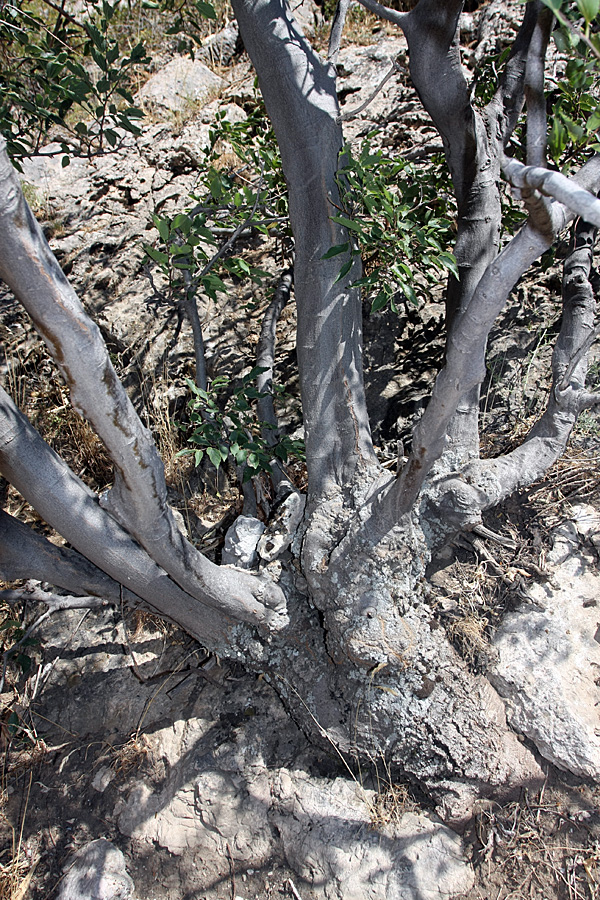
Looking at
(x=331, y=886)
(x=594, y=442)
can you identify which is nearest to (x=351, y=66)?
(x=594, y=442)

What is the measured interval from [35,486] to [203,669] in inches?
52.2

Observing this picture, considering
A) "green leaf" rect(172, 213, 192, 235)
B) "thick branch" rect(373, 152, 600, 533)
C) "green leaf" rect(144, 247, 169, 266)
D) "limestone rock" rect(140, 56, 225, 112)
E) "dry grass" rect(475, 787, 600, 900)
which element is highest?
"limestone rock" rect(140, 56, 225, 112)

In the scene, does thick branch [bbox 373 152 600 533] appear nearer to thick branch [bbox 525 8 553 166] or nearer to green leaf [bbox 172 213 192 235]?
thick branch [bbox 525 8 553 166]

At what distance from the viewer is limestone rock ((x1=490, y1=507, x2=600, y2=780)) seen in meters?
2.28

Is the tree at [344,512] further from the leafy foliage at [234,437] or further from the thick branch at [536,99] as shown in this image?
the thick branch at [536,99]

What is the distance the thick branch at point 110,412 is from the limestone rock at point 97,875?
1.09 m

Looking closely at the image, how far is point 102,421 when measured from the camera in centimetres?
174

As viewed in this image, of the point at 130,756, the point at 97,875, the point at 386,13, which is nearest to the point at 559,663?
the point at 130,756

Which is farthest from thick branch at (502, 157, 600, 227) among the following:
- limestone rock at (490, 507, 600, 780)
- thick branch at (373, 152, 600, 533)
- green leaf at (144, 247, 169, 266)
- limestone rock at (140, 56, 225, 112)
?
limestone rock at (140, 56, 225, 112)

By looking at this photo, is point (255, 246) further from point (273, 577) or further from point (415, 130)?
point (273, 577)

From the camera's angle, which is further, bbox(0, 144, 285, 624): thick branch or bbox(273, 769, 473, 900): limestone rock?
bbox(273, 769, 473, 900): limestone rock

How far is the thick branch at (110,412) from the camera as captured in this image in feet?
4.78

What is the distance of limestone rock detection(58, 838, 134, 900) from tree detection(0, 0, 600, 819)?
899 millimetres

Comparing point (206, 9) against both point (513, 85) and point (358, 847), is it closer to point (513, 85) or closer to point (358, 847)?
point (513, 85)
